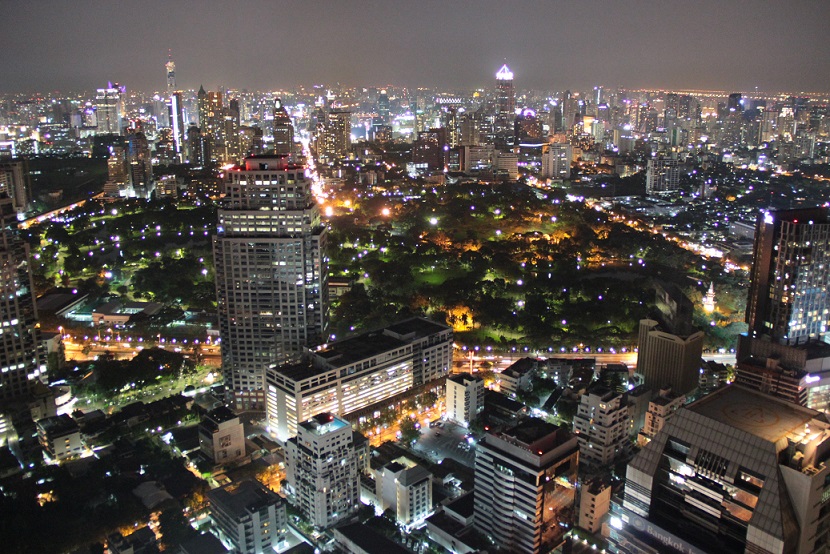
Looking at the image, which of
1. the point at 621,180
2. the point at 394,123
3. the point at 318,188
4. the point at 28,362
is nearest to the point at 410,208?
the point at 318,188

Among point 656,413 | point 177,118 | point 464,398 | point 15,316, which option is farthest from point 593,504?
point 177,118

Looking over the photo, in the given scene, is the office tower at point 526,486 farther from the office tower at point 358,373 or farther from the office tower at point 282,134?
the office tower at point 282,134

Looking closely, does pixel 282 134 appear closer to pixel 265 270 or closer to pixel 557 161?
pixel 557 161

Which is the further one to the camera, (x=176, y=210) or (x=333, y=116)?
(x=333, y=116)

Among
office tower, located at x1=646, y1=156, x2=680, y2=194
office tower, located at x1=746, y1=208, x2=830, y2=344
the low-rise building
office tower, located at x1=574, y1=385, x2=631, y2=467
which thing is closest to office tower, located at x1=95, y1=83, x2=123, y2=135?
office tower, located at x1=646, y1=156, x2=680, y2=194

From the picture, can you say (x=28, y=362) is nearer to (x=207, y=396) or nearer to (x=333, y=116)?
(x=207, y=396)

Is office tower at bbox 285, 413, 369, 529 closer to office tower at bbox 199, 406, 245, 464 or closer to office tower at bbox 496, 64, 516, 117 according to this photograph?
office tower at bbox 199, 406, 245, 464
